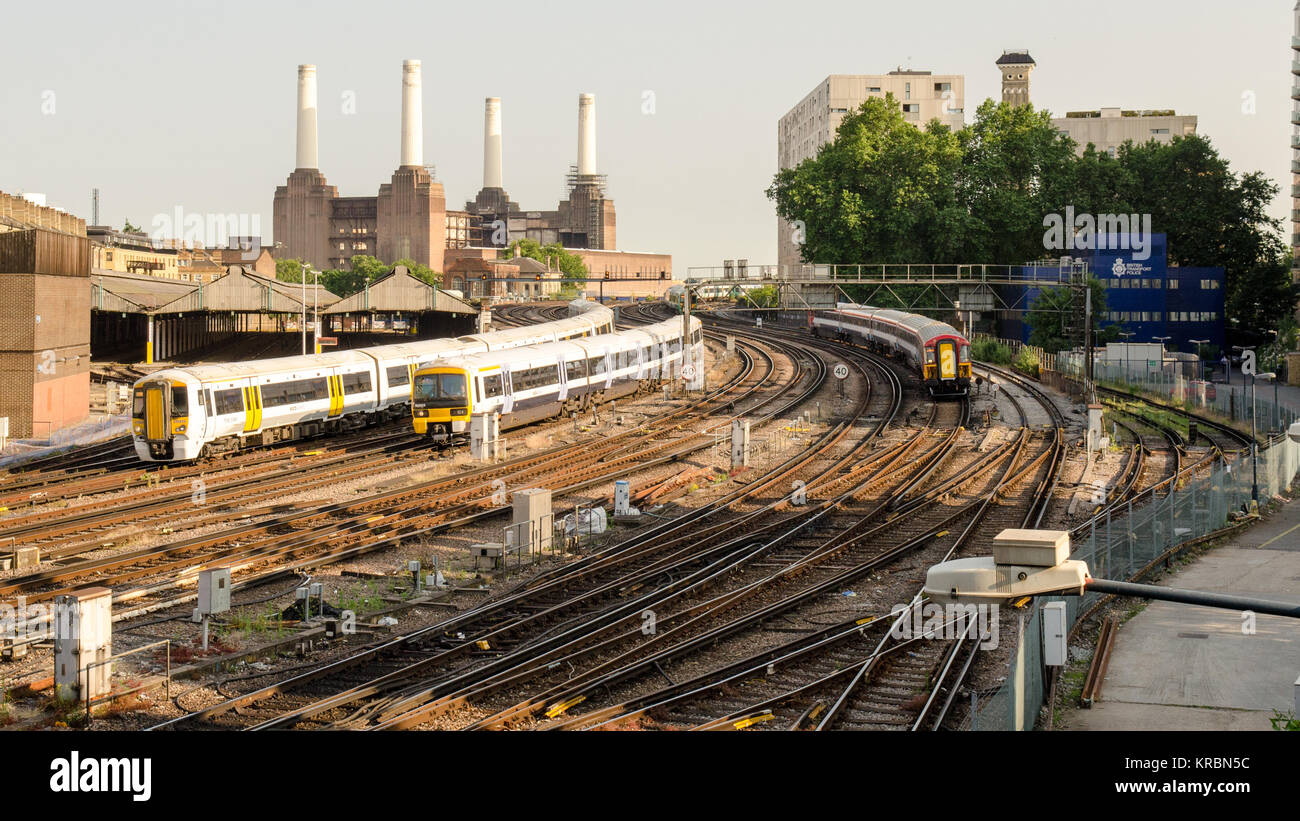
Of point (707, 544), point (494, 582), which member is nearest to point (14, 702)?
point (494, 582)

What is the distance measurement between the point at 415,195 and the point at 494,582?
16006 centimetres

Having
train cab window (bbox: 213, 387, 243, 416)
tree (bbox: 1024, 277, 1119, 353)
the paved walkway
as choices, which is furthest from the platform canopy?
the paved walkway

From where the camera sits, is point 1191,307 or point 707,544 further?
point 1191,307

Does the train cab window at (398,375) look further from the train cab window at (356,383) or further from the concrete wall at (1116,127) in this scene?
the concrete wall at (1116,127)

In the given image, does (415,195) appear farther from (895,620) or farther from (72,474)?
(895,620)

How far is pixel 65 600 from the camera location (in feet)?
51.9

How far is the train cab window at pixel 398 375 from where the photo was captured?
4234cm

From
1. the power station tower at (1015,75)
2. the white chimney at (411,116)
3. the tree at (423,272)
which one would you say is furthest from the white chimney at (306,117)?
the power station tower at (1015,75)

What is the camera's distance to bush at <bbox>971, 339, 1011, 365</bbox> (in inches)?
2734

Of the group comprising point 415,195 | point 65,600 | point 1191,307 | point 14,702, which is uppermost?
point 415,195

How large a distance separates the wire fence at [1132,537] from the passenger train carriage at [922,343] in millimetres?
16661

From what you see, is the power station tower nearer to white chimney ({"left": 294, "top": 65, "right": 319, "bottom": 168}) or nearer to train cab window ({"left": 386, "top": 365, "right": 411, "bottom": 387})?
white chimney ({"left": 294, "top": 65, "right": 319, "bottom": 168})
